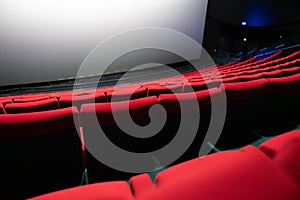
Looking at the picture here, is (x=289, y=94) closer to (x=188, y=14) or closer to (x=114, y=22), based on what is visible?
(x=114, y=22)

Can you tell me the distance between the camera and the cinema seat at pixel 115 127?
111cm

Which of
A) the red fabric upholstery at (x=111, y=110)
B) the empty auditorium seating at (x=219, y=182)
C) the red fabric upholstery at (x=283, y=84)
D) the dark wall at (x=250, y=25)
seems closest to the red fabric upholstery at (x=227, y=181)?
the empty auditorium seating at (x=219, y=182)

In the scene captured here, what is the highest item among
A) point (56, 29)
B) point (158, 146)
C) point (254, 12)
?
point (254, 12)

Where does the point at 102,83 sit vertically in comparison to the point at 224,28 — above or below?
below

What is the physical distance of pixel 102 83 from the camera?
5512 millimetres

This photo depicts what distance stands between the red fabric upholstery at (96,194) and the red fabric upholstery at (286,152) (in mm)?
415

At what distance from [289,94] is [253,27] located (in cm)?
749

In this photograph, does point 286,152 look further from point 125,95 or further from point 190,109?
point 125,95

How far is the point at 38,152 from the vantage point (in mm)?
1093

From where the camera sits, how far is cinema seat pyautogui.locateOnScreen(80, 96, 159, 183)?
3.65ft

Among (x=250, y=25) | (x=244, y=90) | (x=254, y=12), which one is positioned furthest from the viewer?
(x=250, y=25)

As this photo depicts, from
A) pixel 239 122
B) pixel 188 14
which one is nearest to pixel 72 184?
pixel 239 122

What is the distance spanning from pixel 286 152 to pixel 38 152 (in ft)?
3.41

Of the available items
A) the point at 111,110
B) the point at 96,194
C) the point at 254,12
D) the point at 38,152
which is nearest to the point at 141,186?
the point at 96,194
